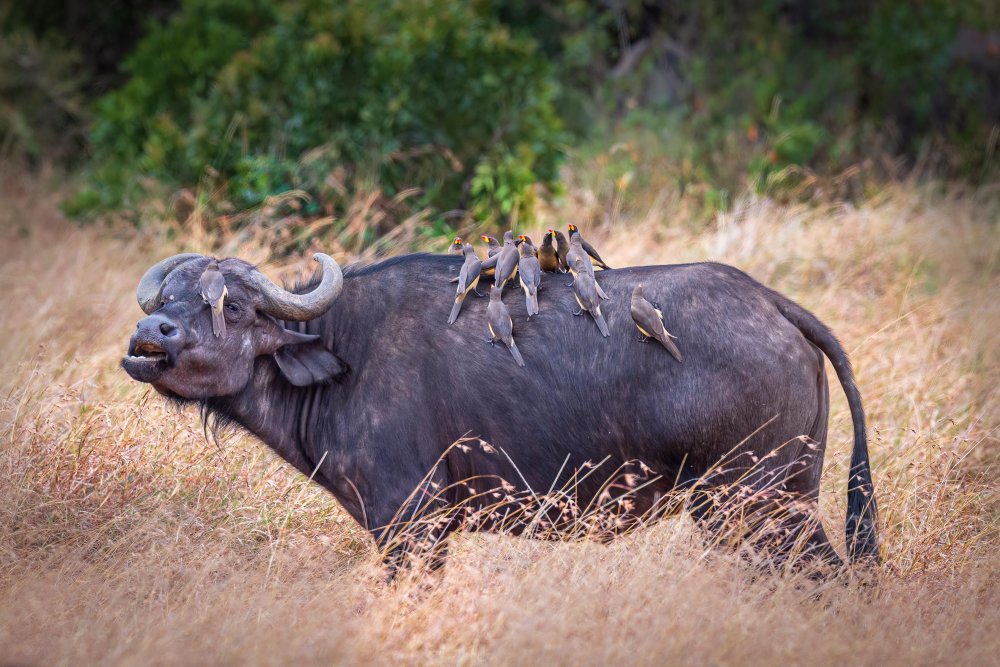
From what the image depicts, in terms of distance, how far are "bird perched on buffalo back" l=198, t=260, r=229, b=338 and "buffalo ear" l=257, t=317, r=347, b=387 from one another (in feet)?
0.70

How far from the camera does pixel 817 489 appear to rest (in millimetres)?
4715

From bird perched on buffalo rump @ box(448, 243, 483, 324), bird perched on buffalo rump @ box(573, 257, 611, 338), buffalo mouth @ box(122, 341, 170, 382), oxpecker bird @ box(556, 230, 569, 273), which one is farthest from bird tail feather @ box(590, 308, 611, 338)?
buffalo mouth @ box(122, 341, 170, 382)

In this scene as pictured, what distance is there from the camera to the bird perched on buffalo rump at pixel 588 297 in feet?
15.1

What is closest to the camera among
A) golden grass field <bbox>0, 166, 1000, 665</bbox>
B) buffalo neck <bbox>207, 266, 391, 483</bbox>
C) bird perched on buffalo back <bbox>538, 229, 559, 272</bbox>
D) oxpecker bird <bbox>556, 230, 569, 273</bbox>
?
golden grass field <bbox>0, 166, 1000, 665</bbox>

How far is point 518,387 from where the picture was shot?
4.68 metres

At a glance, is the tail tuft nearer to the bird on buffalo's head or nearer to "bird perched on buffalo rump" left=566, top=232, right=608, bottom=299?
"bird perched on buffalo rump" left=566, top=232, right=608, bottom=299

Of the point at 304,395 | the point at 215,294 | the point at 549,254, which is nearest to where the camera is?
the point at 215,294

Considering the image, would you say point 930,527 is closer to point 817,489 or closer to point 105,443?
point 817,489

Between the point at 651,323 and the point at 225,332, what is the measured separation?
176cm

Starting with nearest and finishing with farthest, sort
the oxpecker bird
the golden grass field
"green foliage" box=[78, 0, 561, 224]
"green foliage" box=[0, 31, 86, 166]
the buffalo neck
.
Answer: the golden grass field
the buffalo neck
the oxpecker bird
"green foliage" box=[78, 0, 561, 224]
"green foliage" box=[0, 31, 86, 166]

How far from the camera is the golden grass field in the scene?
156 inches

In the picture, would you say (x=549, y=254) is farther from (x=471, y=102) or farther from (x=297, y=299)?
(x=471, y=102)

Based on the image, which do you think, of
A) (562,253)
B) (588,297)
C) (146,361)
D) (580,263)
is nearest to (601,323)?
(588,297)

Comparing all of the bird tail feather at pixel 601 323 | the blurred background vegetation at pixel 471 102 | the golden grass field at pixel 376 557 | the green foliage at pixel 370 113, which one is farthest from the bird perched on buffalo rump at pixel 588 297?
the green foliage at pixel 370 113
